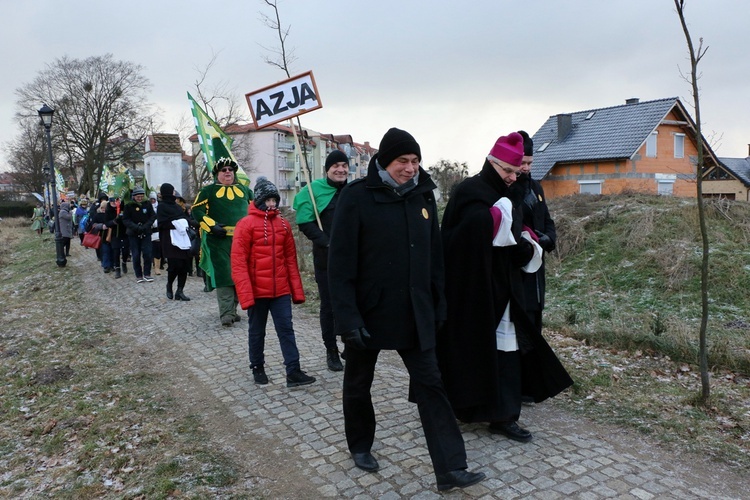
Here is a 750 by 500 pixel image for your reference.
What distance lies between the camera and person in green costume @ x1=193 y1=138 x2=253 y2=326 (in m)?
8.26

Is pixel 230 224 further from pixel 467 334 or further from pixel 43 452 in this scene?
pixel 467 334

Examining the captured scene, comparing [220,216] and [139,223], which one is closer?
[220,216]

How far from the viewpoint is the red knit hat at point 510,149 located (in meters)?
4.36

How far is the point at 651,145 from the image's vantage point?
3500 cm

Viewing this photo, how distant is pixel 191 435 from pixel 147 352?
311 centimetres

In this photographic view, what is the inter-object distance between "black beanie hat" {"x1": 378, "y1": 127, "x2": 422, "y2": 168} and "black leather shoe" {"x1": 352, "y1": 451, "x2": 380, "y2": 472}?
1.95 meters

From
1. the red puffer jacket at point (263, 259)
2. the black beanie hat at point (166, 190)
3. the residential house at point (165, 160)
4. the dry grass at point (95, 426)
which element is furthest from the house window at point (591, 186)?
the red puffer jacket at point (263, 259)

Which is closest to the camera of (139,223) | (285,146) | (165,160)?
(139,223)

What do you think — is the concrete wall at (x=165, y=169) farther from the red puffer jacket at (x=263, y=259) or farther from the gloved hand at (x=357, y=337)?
the gloved hand at (x=357, y=337)

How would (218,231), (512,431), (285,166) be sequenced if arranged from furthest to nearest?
(285,166) → (218,231) → (512,431)

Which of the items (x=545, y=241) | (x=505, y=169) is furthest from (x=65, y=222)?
(x=505, y=169)

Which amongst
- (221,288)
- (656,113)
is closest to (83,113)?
(656,113)

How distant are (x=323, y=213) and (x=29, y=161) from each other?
6438cm

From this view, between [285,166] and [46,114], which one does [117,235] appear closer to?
[46,114]
